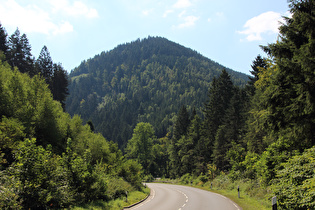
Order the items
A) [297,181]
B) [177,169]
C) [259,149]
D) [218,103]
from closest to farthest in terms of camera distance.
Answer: [297,181]
[259,149]
[218,103]
[177,169]

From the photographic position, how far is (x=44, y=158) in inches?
464

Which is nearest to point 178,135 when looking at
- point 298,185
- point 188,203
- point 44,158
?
point 188,203

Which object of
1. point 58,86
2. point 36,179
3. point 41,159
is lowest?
point 36,179

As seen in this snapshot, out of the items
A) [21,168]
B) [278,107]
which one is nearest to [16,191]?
[21,168]

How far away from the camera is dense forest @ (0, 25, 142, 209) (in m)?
10.6

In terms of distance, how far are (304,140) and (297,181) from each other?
5390 millimetres

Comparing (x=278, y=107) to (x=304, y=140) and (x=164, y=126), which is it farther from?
(x=164, y=126)

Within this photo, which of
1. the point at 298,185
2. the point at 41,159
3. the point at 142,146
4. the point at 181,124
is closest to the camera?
the point at 298,185

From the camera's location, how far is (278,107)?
1427 cm

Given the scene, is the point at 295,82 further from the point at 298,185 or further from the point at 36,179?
the point at 36,179

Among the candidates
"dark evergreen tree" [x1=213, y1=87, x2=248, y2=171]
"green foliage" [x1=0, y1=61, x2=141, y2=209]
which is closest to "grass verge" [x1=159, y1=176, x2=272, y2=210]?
"dark evergreen tree" [x1=213, y1=87, x2=248, y2=171]

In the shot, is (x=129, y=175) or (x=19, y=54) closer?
(x=129, y=175)

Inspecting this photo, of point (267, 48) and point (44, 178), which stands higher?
point (267, 48)

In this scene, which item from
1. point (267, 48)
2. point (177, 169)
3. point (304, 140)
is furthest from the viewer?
point (177, 169)
